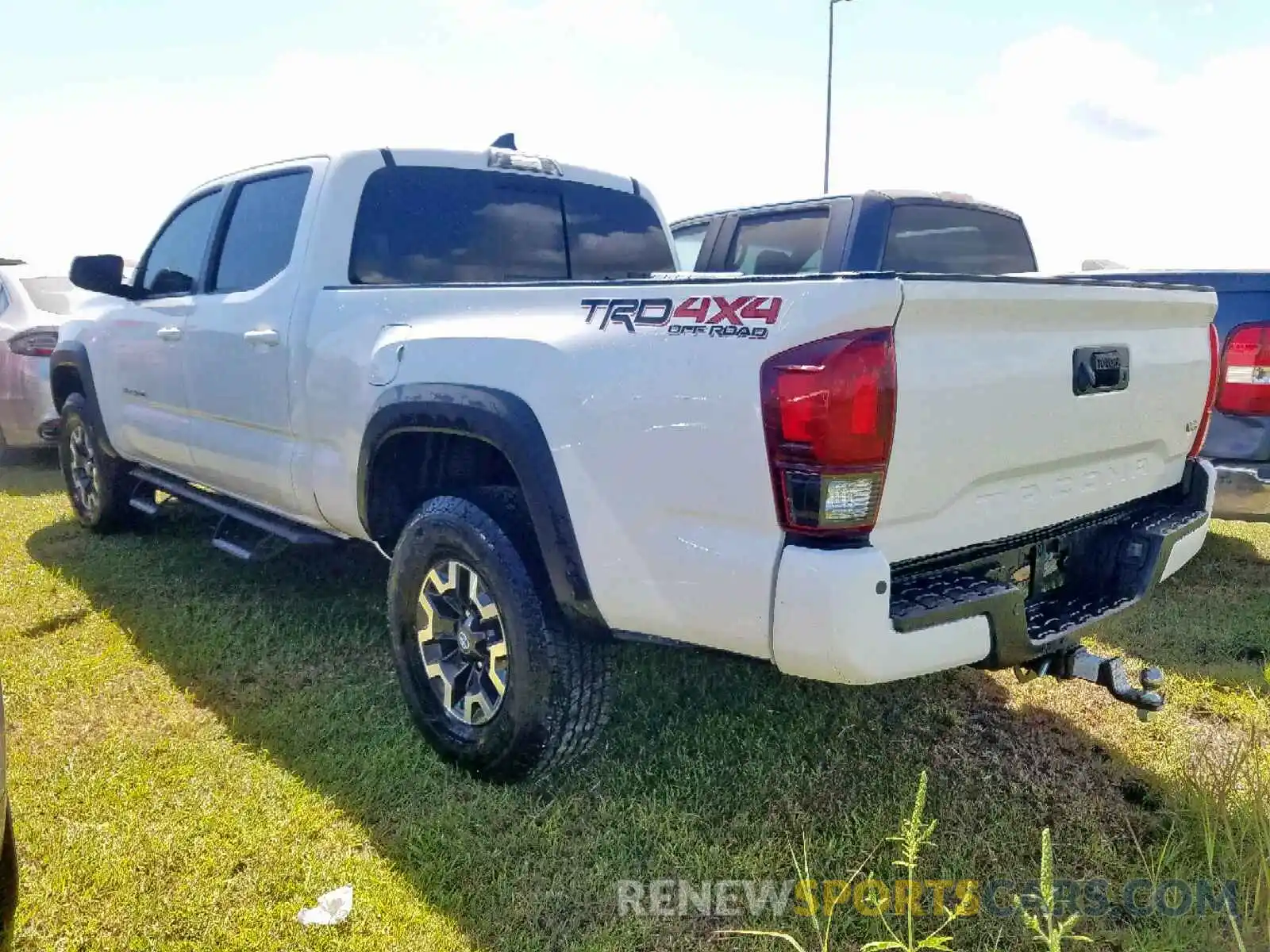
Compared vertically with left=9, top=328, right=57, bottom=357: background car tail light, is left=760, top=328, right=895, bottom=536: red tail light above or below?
above

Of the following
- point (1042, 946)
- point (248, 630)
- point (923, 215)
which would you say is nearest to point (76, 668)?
point (248, 630)

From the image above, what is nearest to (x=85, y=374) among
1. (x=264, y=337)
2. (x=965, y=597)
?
(x=264, y=337)

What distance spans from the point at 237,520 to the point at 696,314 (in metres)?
3.28

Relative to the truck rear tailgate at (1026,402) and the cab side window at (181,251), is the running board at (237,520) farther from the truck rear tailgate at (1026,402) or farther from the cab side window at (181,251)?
the truck rear tailgate at (1026,402)

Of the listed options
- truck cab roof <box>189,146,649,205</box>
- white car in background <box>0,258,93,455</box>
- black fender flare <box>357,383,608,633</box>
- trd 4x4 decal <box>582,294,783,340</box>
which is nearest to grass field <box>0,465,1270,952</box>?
black fender flare <box>357,383,608,633</box>

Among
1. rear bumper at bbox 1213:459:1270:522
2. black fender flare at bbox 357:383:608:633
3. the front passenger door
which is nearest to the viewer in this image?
black fender flare at bbox 357:383:608:633

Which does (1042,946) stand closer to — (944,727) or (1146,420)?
(944,727)

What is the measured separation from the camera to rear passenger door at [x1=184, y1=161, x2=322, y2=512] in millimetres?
3711

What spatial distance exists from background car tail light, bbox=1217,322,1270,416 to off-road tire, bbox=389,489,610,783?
3.29 metres

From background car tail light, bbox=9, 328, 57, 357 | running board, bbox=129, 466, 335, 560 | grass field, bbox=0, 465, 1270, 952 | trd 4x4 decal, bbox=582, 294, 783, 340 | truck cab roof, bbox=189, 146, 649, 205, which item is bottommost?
grass field, bbox=0, 465, 1270, 952

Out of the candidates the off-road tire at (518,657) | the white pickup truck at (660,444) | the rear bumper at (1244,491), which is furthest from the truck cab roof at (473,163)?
the rear bumper at (1244,491)

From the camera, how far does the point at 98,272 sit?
4.70m

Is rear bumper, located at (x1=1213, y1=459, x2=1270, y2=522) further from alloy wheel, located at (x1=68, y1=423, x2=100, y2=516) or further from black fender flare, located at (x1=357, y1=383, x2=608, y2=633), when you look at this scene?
alloy wheel, located at (x1=68, y1=423, x2=100, y2=516)

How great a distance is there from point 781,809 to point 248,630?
2552mm
